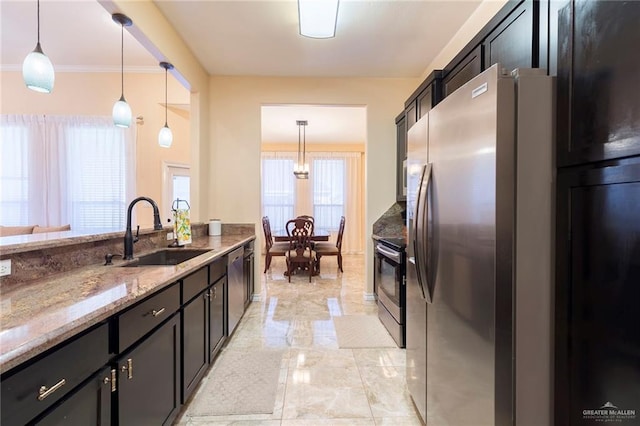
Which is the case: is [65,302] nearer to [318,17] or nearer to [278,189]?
[318,17]

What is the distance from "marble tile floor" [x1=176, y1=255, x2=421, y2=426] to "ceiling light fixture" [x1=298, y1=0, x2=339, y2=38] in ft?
9.22

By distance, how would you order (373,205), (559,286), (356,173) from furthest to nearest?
(356,173) < (373,205) < (559,286)

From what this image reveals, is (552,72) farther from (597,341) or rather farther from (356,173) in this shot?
(356,173)

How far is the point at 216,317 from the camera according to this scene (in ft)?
7.30

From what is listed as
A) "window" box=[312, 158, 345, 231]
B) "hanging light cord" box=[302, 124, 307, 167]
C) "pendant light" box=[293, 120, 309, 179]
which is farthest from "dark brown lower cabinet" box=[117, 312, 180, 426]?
"window" box=[312, 158, 345, 231]

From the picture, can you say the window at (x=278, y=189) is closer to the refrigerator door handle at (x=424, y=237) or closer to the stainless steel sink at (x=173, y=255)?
the stainless steel sink at (x=173, y=255)

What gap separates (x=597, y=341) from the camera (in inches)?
35.0

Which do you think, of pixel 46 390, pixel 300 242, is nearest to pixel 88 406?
pixel 46 390

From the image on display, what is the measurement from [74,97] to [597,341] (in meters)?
5.96

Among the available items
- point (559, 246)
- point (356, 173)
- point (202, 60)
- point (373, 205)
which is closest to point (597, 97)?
point (559, 246)

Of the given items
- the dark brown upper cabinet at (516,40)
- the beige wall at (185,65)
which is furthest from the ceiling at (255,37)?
the dark brown upper cabinet at (516,40)

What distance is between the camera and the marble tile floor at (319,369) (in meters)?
1.71

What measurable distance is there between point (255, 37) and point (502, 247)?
3005 millimetres

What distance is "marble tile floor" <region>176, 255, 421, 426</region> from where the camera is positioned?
1707mm
